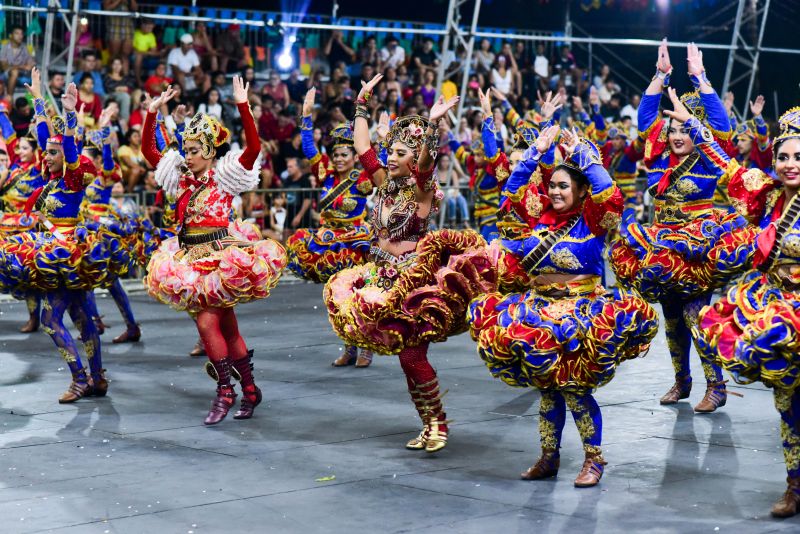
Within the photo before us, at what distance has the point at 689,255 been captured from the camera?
27.7 feet

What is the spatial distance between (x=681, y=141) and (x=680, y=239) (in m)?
0.70

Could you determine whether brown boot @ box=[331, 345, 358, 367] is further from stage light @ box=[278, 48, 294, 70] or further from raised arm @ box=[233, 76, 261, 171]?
stage light @ box=[278, 48, 294, 70]

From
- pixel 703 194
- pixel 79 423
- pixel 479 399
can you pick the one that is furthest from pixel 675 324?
pixel 79 423

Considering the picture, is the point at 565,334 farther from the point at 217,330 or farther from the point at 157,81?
the point at 157,81

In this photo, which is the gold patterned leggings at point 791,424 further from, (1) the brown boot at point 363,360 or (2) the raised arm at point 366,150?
(1) the brown boot at point 363,360

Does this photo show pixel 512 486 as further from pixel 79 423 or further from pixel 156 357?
pixel 156 357

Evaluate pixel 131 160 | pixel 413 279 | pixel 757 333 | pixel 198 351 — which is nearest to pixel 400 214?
pixel 413 279

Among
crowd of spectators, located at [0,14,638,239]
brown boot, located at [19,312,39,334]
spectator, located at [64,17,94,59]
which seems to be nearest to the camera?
brown boot, located at [19,312,39,334]

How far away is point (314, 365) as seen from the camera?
10.9 metres

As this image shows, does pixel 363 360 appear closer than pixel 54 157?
No

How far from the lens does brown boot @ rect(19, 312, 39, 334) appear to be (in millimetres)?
12750

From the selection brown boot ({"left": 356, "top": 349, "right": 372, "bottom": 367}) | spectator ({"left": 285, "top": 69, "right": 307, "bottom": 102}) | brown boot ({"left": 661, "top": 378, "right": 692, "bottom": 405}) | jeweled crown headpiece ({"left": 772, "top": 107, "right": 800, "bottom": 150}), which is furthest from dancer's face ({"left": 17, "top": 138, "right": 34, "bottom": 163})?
spectator ({"left": 285, "top": 69, "right": 307, "bottom": 102})

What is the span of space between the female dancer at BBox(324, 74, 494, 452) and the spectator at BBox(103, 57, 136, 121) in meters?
9.56

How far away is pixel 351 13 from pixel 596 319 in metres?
15.6
